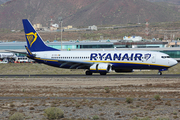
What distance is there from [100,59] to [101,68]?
224 centimetres

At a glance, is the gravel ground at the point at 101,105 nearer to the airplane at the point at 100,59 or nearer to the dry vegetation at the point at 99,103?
the dry vegetation at the point at 99,103

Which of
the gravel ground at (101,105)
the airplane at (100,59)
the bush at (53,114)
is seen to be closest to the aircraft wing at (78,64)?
the airplane at (100,59)

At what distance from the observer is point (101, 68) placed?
52.5 meters

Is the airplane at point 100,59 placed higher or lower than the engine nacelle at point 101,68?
higher

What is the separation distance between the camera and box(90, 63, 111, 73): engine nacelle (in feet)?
171

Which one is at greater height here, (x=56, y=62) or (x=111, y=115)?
(x=56, y=62)

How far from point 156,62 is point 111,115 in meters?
31.8

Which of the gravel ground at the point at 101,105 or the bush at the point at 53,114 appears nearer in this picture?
the bush at the point at 53,114

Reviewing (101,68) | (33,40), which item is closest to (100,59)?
(101,68)

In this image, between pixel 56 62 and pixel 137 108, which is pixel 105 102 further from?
pixel 56 62

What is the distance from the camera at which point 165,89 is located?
34.4 meters

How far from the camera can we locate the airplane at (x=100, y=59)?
170 feet

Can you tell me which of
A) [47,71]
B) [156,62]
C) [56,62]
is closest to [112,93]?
[156,62]

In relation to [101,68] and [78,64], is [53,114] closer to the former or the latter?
[101,68]
